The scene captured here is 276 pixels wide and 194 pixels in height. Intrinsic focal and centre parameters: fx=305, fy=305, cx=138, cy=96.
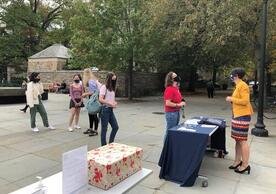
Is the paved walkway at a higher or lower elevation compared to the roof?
lower

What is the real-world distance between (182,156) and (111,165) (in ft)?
6.82

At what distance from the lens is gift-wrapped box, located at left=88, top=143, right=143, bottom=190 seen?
3264 mm

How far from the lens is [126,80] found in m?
23.8

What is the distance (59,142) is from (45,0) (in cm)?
3798

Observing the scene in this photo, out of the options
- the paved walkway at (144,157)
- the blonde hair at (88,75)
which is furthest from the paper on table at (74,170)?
the blonde hair at (88,75)

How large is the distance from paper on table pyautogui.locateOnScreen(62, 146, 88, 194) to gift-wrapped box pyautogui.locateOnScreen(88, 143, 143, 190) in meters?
0.21

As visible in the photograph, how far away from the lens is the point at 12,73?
42.8 meters

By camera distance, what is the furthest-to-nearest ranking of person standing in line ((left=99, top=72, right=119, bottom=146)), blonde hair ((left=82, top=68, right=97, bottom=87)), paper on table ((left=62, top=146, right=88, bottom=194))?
blonde hair ((left=82, top=68, right=97, bottom=87)) → person standing in line ((left=99, top=72, right=119, bottom=146)) → paper on table ((left=62, top=146, right=88, bottom=194))

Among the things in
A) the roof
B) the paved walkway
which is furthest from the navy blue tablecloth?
the roof

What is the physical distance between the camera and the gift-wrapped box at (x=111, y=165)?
10.7ft

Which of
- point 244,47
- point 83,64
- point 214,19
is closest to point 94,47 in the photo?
point 83,64

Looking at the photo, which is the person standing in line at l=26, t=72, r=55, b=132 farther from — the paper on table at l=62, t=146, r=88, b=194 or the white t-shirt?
the paper on table at l=62, t=146, r=88, b=194

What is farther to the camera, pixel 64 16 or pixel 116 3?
pixel 64 16

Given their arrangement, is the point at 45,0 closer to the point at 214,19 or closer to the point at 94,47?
the point at 94,47
